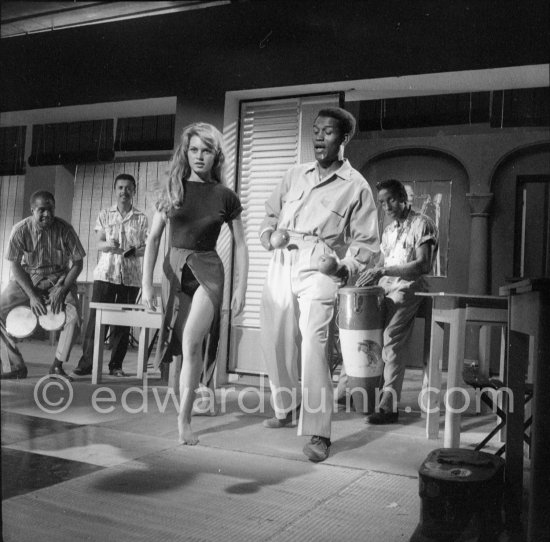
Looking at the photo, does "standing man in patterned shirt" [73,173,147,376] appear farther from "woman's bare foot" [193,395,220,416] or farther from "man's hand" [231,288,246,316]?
"man's hand" [231,288,246,316]

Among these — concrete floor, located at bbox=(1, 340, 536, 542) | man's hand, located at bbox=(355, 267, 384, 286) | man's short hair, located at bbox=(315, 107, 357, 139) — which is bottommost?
concrete floor, located at bbox=(1, 340, 536, 542)

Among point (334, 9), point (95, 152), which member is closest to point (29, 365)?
point (95, 152)

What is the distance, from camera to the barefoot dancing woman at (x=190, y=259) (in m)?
3.45

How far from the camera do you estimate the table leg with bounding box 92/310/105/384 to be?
18.2ft

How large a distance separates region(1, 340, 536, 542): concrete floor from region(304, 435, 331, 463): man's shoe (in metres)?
0.05

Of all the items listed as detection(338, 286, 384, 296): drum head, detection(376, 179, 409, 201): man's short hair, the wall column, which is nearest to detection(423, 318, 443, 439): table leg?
detection(338, 286, 384, 296): drum head

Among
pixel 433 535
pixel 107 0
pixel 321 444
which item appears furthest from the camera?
pixel 321 444

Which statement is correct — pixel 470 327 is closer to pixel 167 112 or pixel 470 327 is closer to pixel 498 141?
pixel 498 141

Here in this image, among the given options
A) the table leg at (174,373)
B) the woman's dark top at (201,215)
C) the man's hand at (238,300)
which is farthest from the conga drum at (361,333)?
the table leg at (174,373)

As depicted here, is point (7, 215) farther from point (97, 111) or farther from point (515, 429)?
point (515, 429)

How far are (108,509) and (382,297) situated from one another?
2.09m

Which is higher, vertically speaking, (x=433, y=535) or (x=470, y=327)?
(x=470, y=327)

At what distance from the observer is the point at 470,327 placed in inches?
318

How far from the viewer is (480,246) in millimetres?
7887
